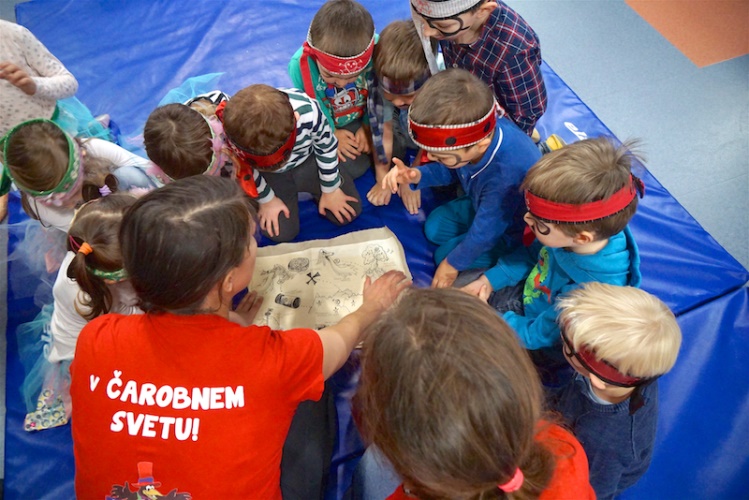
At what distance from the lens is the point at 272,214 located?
69.2 inches

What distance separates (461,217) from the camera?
1732 mm

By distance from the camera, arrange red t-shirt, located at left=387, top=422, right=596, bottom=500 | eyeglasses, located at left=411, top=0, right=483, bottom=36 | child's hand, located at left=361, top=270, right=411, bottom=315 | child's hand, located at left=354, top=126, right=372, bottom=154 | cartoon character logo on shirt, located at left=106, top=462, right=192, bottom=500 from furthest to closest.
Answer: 1. child's hand, located at left=354, top=126, right=372, bottom=154
2. eyeglasses, located at left=411, top=0, right=483, bottom=36
3. child's hand, located at left=361, top=270, right=411, bottom=315
4. cartoon character logo on shirt, located at left=106, top=462, right=192, bottom=500
5. red t-shirt, located at left=387, top=422, right=596, bottom=500

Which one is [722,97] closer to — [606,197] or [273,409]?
[606,197]

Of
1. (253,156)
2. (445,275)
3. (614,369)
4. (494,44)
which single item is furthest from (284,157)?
(614,369)

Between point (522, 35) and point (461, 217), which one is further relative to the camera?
point (461, 217)

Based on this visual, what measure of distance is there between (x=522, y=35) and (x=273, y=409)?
128 centimetres

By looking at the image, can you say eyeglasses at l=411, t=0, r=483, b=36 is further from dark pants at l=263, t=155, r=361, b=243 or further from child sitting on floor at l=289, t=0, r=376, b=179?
dark pants at l=263, t=155, r=361, b=243

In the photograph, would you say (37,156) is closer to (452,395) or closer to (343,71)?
(343,71)

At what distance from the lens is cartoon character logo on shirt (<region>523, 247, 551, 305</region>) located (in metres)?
1.37

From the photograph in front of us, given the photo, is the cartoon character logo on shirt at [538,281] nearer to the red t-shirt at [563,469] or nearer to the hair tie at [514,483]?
the red t-shirt at [563,469]

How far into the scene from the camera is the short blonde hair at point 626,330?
941 millimetres

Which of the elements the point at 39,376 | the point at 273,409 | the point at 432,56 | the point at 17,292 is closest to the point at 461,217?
the point at 432,56

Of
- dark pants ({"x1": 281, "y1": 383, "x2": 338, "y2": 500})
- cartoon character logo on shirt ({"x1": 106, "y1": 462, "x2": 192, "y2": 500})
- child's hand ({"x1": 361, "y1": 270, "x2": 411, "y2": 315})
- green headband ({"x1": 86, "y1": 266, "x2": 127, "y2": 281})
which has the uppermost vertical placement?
green headband ({"x1": 86, "y1": 266, "x2": 127, "y2": 281})

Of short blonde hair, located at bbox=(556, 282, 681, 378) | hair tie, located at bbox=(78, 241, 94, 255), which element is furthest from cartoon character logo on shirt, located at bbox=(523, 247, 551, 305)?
hair tie, located at bbox=(78, 241, 94, 255)
